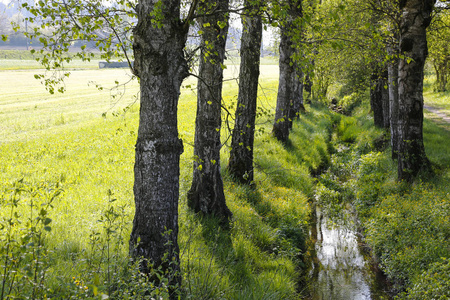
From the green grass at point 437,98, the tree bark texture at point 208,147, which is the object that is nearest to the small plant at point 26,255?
the tree bark texture at point 208,147

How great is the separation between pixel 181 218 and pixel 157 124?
2942 mm

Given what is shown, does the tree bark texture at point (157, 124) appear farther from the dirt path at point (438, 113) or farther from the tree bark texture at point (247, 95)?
the dirt path at point (438, 113)

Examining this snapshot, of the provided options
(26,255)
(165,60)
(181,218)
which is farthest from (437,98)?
(26,255)

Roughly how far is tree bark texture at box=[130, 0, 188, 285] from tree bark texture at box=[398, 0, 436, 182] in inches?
263

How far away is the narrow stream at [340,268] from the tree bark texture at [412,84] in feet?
7.47

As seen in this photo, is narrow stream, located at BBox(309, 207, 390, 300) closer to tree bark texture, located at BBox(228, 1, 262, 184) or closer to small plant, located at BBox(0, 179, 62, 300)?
tree bark texture, located at BBox(228, 1, 262, 184)

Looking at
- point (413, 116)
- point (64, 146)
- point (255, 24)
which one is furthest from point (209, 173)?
point (64, 146)

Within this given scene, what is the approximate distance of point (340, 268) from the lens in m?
7.53

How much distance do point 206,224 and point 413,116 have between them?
613 cm

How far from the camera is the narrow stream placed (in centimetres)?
659

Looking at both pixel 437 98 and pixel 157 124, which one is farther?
pixel 437 98

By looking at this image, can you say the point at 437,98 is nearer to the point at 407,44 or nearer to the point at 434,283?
the point at 407,44

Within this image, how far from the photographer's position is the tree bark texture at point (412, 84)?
8.70 m

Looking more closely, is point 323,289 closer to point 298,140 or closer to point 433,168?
point 433,168
